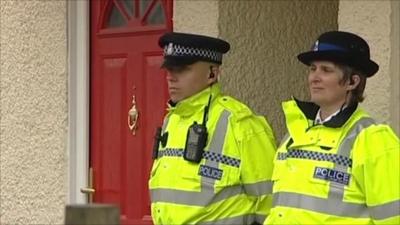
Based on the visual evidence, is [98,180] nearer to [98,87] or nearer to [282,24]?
[98,87]

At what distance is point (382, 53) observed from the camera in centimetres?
527

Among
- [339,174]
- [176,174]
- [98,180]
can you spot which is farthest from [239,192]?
[98,180]

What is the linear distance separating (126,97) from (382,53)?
2255mm

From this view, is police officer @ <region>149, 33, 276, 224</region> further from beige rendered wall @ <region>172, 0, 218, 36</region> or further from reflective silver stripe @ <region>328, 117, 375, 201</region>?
beige rendered wall @ <region>172, 0, 218, 36</region>

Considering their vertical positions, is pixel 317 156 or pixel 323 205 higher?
pixel 317 156

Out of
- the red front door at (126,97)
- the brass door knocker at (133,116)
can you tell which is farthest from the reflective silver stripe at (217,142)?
the brass door knocker at (133,116)

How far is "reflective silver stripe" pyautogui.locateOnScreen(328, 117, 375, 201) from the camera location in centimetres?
420

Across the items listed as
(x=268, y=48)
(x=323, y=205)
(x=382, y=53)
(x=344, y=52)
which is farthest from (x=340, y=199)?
(x=268, y=48)

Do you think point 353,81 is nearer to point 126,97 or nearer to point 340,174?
point 340,174

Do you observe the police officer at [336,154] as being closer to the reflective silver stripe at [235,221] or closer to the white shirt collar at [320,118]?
the white shirt collar at [320,118]

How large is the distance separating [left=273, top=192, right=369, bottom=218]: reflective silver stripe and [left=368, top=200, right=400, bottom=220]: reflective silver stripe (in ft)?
0.23

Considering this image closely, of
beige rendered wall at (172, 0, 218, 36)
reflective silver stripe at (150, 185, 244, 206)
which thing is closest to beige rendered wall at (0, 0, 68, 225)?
beige rendered wall at (172, 0, 218, 36)

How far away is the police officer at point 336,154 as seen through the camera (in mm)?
4086

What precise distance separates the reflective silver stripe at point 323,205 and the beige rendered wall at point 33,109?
320cm
